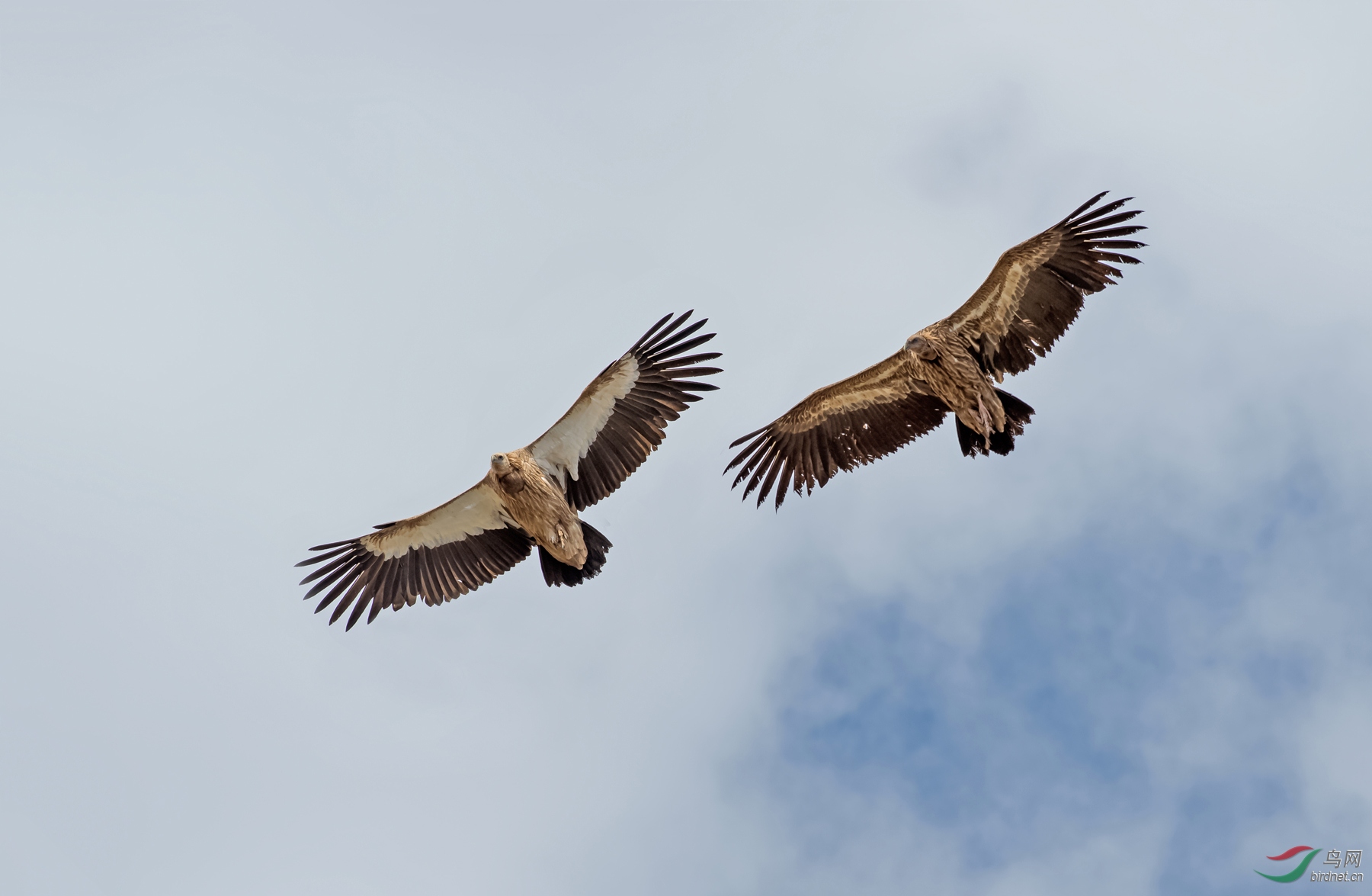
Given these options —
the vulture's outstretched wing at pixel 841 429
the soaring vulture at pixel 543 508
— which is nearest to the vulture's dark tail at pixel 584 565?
the soaring vulture at pixel 543 508

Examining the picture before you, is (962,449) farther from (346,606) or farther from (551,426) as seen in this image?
(346,606)

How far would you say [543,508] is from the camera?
18.2 m

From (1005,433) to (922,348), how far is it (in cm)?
147

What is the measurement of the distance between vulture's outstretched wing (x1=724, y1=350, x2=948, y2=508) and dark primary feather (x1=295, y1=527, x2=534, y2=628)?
10.8ft

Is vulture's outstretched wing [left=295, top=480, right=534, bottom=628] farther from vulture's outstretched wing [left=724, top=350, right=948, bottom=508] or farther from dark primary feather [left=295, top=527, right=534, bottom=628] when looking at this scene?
vulture's outstretched wing [left=724, top=350, right=948, bottom=508]

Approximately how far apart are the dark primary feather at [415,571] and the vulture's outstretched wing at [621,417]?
1.23m

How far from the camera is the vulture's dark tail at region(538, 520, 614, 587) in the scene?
18.3 m

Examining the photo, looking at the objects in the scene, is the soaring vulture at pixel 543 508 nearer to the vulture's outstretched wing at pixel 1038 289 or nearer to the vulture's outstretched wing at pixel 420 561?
the vulture's outstretched wing at pixel 420 561

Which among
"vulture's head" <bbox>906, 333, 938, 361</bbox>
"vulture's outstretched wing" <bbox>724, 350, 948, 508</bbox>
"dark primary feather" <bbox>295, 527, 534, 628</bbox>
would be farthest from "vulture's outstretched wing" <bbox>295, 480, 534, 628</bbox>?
"vulture's head" <bbox>906, 333, 938, 361</bbox>

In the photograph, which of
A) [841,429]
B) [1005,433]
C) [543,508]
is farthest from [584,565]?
[1005,433]

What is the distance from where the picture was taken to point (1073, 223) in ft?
56.1

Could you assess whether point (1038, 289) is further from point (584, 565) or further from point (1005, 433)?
point (584, 565)

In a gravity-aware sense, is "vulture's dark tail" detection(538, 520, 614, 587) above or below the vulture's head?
below

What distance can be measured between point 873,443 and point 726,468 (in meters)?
1.98
